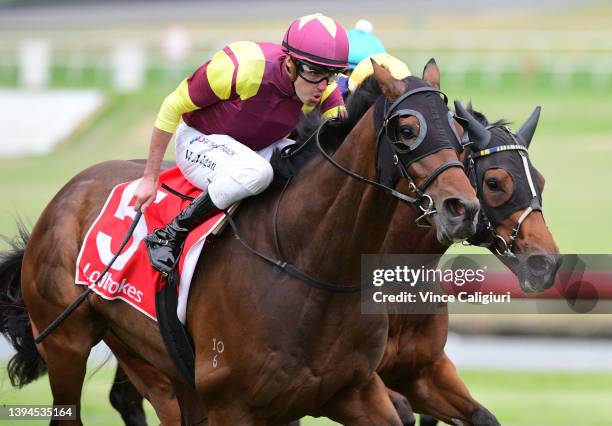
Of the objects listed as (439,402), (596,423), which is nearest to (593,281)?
(596,423)

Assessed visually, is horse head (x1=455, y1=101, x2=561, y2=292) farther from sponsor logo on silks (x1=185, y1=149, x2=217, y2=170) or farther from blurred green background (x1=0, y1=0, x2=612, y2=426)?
blurred green background (x1=0, y1=0, x2=612, y2=426)

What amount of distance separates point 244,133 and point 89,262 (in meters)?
1.12

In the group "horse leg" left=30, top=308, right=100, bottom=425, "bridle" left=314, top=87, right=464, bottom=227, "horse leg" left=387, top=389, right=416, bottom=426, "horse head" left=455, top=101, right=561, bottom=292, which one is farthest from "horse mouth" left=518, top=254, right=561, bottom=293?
"horse leg" left=30, top=308, right=100, bottom=425

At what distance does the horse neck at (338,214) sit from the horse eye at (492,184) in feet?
2.33

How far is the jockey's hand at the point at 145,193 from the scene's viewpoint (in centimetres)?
529

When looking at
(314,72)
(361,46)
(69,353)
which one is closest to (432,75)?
(314,72)

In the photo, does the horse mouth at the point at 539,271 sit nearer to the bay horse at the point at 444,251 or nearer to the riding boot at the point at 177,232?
the bay horse at the point at 444,251

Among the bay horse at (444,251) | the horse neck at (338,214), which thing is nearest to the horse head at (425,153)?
the horse neck at (338,214)

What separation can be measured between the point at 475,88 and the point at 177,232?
22092 millimetres

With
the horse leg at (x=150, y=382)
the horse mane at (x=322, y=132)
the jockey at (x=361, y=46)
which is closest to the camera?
the horse mane at (x=322, y=132)

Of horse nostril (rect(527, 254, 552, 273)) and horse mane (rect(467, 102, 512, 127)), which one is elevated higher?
horse mane (rect(467, 102, 512, 127))

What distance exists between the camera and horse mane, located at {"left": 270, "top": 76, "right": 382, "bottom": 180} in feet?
15.4

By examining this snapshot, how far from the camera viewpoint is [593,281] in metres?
7.52

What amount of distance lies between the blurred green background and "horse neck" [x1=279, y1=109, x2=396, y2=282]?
3326 mm
